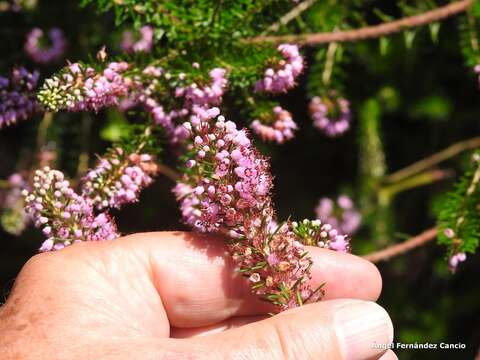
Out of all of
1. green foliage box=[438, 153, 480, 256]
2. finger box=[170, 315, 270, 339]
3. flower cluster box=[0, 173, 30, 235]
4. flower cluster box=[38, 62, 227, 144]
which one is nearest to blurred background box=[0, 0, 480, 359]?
flower cluster box=[0, 173, 30, 235]

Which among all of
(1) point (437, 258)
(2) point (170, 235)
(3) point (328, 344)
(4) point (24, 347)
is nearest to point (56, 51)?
(2) point (170, 235)

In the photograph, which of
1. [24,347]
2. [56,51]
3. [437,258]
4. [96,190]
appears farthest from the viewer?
[437,258]

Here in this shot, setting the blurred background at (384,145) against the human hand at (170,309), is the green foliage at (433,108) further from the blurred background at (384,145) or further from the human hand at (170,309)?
the human hand at (170,309)

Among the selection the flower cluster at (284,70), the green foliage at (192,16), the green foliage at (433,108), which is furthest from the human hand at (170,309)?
the green foliage at (433,108)

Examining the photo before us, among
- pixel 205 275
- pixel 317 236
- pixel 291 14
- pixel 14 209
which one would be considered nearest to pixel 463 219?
pixel 317 236

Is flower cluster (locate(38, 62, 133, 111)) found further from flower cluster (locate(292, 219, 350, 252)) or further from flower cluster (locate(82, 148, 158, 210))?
flower cluster (locate(292, 219, 350, 252))

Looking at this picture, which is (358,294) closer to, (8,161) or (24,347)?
(24,347)
